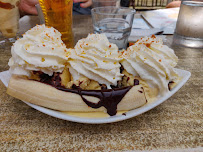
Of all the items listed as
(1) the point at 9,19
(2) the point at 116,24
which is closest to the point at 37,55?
(2) the point at 116,24

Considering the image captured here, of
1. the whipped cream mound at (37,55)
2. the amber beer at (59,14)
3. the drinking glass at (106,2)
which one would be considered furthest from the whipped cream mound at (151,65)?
the drinking glass at (106,2)

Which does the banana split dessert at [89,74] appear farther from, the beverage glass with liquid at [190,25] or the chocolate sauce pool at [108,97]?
the beverage glass with liquid at [190,25]

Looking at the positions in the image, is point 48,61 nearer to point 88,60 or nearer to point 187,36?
point 88,60

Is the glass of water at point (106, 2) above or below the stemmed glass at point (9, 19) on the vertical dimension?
above

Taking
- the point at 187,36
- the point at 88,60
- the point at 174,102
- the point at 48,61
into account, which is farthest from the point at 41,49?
the point at 187,36

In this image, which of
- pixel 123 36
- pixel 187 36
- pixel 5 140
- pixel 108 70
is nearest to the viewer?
pixel 5 140

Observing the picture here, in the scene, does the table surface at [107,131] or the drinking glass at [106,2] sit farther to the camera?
the drinking glass at [106,2]
